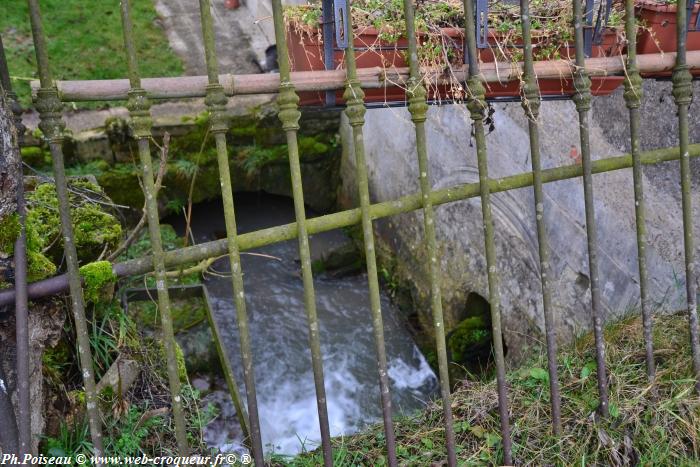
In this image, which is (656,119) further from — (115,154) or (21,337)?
(115,154)

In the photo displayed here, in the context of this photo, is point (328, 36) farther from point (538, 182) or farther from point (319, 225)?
point (538, 182)

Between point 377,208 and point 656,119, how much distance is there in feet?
6.69

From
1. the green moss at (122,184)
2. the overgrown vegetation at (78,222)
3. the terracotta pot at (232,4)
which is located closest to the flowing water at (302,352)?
the green moss at (122,184)

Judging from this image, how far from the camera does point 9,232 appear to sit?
Result: 1.63 metres

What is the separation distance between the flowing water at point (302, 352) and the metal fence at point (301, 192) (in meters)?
2.35

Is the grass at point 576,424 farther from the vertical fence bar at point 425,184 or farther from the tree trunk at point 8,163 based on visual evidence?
the tree trunk at point 8,163

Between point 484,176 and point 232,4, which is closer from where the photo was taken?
point 484,176

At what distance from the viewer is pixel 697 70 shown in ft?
8.34

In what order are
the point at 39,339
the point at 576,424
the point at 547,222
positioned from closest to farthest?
the point at 39,339 < the point at 576,424 < the point at 547,222

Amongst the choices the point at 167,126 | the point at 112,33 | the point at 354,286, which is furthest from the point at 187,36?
the point at 354,286

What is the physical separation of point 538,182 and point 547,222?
210cm

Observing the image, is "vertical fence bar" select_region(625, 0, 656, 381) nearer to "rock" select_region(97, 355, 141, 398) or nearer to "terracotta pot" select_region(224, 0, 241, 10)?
"rock" select_region(97, 355, 141, 398)

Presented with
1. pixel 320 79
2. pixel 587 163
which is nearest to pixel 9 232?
pixel 320 79

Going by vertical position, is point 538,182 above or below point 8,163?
below
